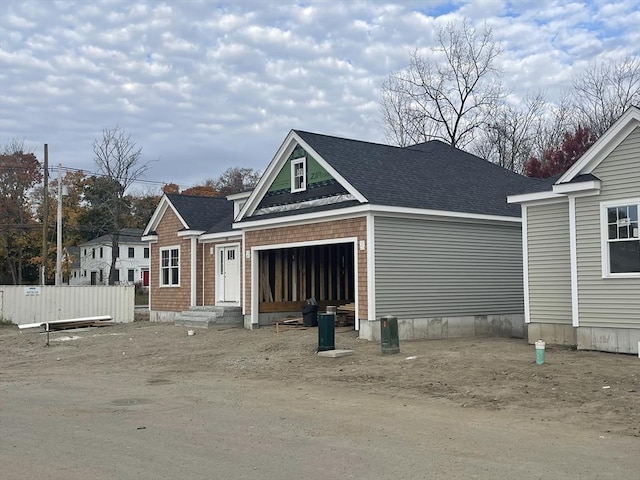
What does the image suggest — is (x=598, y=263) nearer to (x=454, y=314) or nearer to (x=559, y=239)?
(x=559, y=239)

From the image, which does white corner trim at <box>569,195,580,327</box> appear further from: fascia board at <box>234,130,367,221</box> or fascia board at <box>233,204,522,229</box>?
fascia board at <box>234,130,367,221</box>

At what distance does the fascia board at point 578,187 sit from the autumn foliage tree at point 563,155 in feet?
78.2

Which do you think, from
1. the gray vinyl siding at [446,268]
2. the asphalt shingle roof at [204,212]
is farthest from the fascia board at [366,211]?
the asphalt shingle roof at [204,212]

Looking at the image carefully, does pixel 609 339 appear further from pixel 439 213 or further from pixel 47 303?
pixel 47 303

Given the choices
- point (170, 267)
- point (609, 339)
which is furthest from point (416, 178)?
point (170, 267)

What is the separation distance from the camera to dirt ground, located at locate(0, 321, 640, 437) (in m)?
10.8

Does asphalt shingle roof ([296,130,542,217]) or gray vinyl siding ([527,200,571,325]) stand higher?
asphalt shingle roof ([296,130,542,217])

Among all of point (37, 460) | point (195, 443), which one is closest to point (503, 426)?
point (195, 443)

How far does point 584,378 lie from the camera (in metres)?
12.3

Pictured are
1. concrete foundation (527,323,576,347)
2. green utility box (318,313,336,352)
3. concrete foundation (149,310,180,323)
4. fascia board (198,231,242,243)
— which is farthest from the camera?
concrete foundation (149,310,180,323)

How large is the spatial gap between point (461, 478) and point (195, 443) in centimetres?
335

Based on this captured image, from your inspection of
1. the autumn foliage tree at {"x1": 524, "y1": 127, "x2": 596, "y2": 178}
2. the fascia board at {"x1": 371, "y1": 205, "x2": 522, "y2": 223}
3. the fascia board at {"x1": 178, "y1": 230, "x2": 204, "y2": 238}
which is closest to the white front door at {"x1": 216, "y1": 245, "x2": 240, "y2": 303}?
the fascia board at {"x1": 178, "y1": 230, "x2": 204, "y2": 238}

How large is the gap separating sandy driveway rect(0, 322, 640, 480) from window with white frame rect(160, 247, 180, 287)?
10.8 meters

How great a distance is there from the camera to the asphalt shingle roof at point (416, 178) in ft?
65.0
